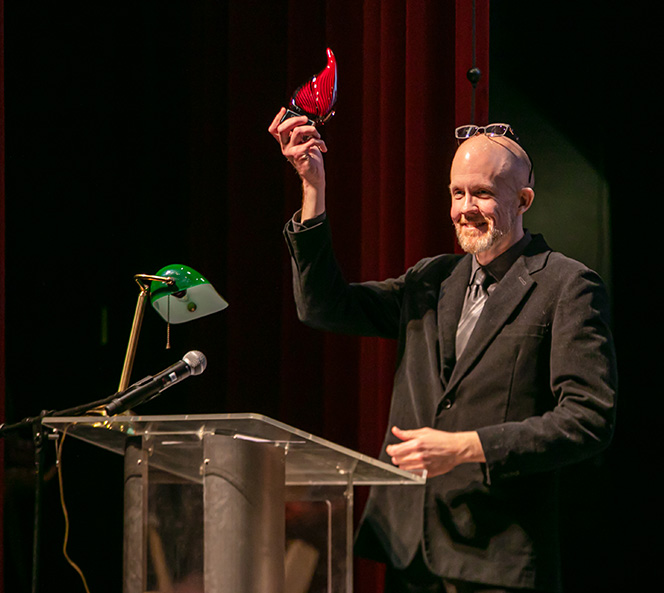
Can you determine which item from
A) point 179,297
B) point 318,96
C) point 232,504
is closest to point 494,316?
point 318,96

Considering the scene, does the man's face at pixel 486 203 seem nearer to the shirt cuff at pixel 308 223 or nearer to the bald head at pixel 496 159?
the bald head at pixel 496 159

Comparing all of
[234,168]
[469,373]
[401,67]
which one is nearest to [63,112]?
[234,168]

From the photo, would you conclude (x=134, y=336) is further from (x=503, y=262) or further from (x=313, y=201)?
(x=503, y=262)

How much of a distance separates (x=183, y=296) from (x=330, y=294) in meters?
0.42

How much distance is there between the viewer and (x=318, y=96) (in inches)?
73.4

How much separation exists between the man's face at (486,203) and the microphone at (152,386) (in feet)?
2.08

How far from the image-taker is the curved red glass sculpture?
185cm

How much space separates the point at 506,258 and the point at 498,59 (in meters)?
0.84

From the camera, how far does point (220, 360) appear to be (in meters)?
2.81

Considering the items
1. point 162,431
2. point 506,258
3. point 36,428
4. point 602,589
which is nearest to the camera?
point 162,431

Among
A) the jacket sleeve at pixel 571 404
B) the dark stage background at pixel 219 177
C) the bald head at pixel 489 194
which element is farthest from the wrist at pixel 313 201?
the dark stage background at pixel 219 177

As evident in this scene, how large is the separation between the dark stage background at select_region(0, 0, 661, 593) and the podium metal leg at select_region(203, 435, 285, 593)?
1.22m

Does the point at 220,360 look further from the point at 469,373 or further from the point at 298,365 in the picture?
the point at 469,373

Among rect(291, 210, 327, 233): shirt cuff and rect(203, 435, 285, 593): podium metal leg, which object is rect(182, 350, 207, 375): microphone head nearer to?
rect(203, 435, 285, 593): podium metal leg
